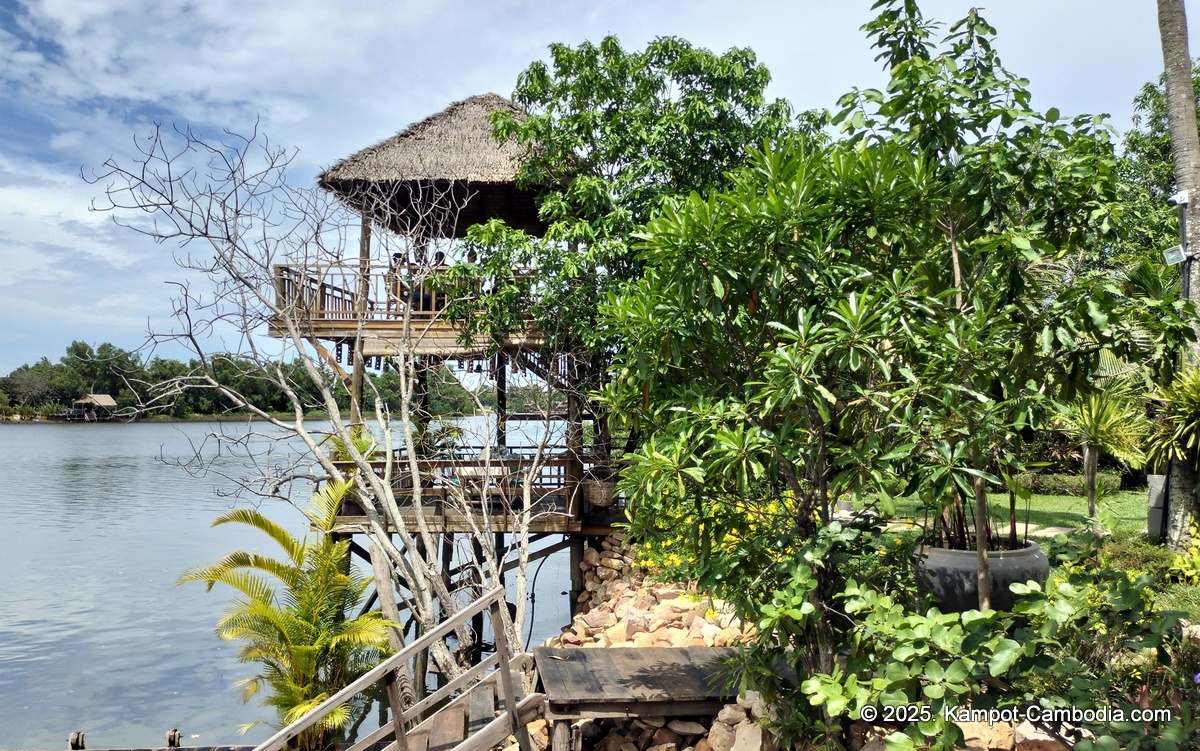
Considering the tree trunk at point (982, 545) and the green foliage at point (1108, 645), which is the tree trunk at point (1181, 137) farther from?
the tree trunk at point (982, 545)

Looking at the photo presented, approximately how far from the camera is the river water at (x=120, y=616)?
11500 mm

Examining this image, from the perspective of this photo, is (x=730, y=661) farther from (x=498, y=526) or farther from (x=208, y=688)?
(x=208, y=688)

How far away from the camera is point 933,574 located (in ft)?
14.5

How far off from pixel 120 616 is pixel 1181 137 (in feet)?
62.6

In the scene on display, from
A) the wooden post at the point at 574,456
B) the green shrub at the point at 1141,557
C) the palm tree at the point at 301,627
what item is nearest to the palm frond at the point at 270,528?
the palm tree at the point at 301,627

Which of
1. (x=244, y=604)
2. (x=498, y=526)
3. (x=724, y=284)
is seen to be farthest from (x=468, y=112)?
(x=724, y=284)

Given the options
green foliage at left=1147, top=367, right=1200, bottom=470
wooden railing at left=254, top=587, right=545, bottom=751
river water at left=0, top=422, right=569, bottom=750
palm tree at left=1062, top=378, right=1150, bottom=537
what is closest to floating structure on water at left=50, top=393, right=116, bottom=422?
river water at left=0, top=422, right=569, bottom=750

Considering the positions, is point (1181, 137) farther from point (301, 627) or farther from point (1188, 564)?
point (301, 627)

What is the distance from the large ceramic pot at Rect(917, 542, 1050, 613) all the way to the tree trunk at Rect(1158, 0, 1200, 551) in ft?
12.5

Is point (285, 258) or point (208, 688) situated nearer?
point (285, 258)

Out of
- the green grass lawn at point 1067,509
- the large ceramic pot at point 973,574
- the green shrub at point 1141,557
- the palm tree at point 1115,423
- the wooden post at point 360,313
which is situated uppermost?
the wooden post at point 360,313

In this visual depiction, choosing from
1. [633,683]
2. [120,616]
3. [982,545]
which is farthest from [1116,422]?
[120,616]

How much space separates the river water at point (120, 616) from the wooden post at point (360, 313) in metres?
1.72

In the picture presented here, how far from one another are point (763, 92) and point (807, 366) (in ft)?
26.3
